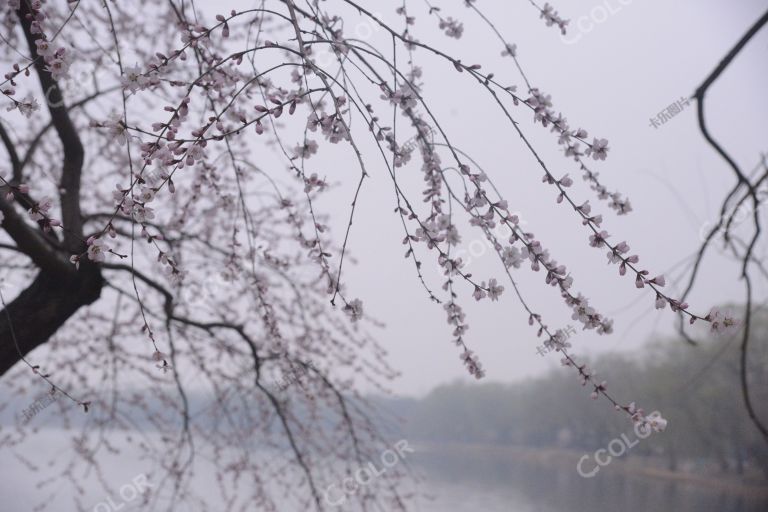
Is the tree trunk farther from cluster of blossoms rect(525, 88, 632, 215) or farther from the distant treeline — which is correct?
the distant treeline

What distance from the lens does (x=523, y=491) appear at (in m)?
16.0

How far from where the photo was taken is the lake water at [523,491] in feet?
36.0

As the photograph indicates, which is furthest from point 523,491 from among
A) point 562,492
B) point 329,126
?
point 329,126

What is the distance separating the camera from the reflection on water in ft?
42.6

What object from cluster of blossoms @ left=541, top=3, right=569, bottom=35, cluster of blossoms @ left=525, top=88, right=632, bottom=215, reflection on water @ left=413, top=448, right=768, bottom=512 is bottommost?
reflection on water @ left=413, top=448, right=768, bottom=512

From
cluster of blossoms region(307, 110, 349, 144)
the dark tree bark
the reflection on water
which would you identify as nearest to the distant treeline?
the reflection on water

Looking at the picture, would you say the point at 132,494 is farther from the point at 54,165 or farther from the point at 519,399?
the point at 519,399

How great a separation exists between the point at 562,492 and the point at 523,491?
131 centimetres

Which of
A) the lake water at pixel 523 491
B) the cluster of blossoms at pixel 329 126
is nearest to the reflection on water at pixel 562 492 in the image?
the lake water at pixel 523 491

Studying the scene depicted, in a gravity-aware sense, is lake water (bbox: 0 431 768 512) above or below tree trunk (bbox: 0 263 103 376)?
below

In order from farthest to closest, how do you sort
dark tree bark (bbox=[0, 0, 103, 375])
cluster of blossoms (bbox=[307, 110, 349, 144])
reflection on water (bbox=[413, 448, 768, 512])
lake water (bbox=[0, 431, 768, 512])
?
reflection on water (bbox=[413, 448, 768, 512])
lake water (bbox=[0, 431, 768, 512])
dark tree bark (bbox=[0, 0, 103, 375])
cluster of blossoms (bbox=[307, 110, 349, 144])

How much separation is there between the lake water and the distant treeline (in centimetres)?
159

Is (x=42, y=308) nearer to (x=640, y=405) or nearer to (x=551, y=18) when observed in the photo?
(x=551, y=18)

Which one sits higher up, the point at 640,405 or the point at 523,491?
the point at 640,405
